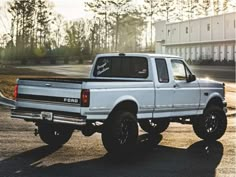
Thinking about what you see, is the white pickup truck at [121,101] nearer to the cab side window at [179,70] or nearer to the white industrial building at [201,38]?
the cab side window at [179,70]

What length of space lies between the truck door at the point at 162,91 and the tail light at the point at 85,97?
1922 millimetres

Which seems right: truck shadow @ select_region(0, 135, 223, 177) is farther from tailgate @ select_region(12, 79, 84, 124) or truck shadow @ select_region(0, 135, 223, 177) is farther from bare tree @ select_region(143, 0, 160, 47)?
bare tree @ select_region(143, 0, 160, 47)

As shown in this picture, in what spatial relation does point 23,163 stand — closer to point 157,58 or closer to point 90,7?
point 157,58

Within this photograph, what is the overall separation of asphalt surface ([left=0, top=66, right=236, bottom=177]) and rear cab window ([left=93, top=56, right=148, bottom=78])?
4.99ft

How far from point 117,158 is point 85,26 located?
84023mm

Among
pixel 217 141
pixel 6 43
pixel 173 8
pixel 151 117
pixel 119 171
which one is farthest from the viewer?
pixel 173 8

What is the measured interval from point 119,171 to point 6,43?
73816 mm

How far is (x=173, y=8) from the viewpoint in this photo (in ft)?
299

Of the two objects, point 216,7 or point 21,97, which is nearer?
point 21,97

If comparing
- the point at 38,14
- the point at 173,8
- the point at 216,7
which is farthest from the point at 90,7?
the point at 216,7

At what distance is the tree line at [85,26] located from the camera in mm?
78312

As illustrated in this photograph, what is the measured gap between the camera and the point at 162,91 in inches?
398

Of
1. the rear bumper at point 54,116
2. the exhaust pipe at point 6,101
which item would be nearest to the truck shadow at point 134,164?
the rear bumper at point 54,116

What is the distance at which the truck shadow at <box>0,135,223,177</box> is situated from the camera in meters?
7.62
